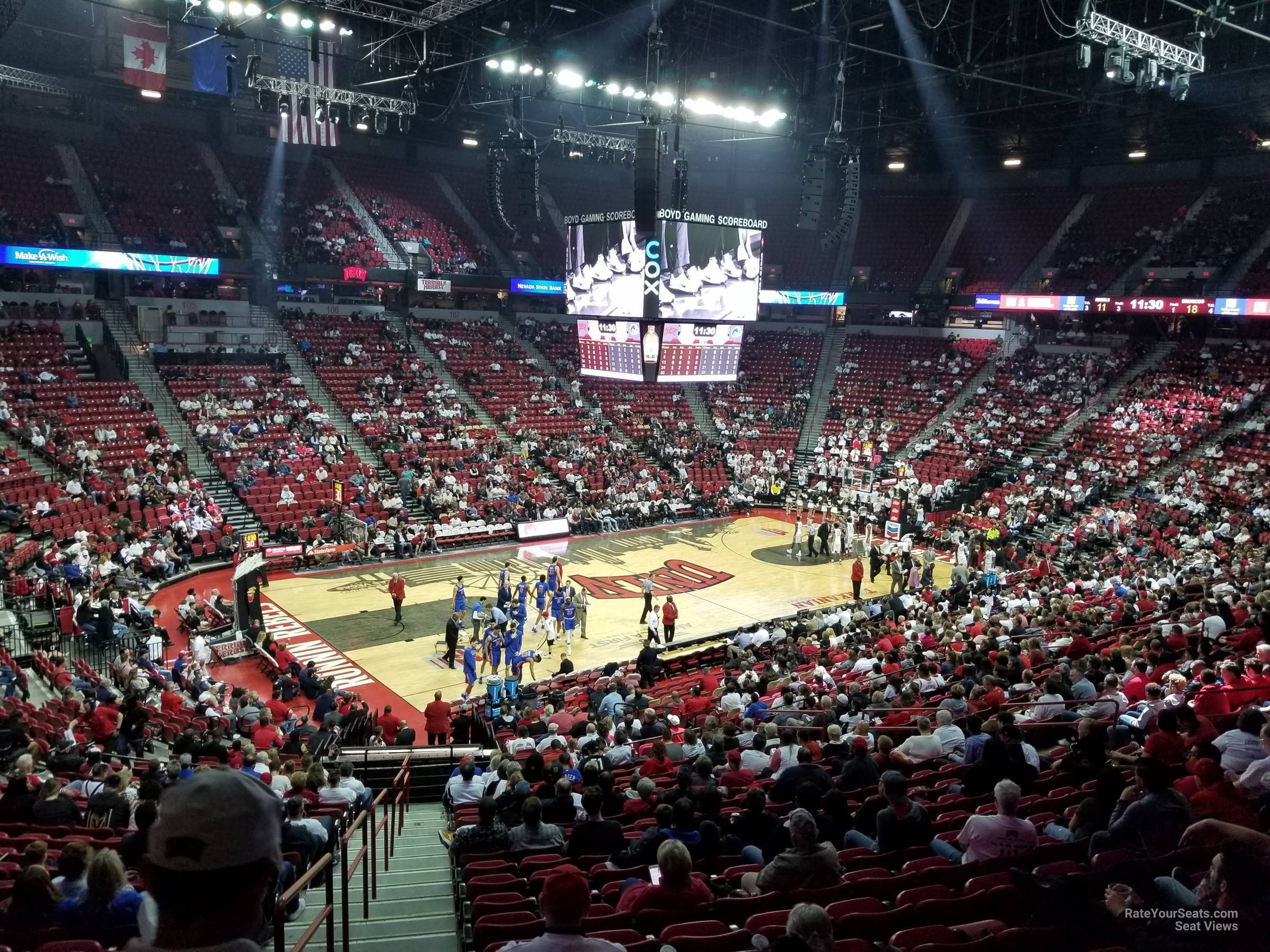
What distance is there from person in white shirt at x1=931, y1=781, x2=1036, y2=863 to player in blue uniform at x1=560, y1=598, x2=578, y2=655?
561 inches

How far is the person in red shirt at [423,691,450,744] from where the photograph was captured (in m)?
13.5

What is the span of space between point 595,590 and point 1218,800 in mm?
19409

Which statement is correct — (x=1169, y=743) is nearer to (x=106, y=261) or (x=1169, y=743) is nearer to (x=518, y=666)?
(x=518, y=666)

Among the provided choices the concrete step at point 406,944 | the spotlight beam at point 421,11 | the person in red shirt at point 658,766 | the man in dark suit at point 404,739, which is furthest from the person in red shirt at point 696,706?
the spotlight beam at point 421,11

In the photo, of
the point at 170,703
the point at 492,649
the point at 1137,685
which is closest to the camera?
the point at 1137,685

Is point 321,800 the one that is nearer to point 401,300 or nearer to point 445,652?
point 445,652

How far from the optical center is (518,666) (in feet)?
57.3

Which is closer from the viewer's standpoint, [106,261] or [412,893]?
[412,893]

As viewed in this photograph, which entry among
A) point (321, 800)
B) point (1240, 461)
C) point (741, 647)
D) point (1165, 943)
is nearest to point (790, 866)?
point (1165, 943)

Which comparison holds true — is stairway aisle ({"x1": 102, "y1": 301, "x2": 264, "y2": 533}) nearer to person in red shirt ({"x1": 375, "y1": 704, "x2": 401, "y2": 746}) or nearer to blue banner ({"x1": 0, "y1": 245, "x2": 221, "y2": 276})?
blue banner ({"x1": 0, "y1": 245, "x2": 221, "y2": 276})

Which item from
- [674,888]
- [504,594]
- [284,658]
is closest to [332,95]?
[504,594]

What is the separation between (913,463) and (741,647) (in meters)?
20.6

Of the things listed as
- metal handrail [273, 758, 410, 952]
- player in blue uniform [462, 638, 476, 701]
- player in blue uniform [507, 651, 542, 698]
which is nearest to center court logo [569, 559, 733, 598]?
player in blue uniform [507, 651, 542, 698]

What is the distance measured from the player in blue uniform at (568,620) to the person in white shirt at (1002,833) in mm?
14258
